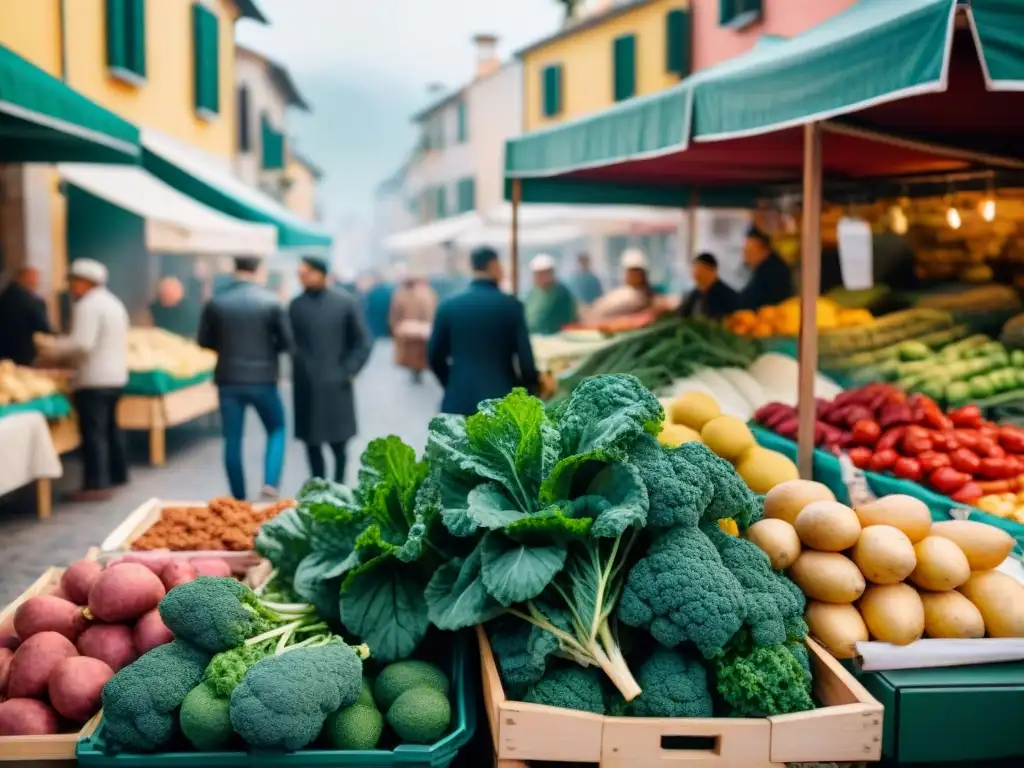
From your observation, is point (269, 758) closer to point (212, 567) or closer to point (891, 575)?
point (212, 567)

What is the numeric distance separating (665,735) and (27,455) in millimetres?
6128

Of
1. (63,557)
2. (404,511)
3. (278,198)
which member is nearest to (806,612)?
(404,511)

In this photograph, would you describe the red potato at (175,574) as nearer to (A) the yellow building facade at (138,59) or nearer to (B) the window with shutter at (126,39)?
(A) the yellow building facade at (138,59)

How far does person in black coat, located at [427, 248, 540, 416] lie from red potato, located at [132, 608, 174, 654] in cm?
362

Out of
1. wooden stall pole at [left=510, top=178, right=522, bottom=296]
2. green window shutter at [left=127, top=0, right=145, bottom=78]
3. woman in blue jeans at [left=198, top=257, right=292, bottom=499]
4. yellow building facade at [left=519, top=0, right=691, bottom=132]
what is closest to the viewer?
woman in blue jeans at [left=198, top=257, right=292, bottom=499]

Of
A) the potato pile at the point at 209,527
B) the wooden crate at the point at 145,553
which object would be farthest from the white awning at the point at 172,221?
the potato pile at the point at 209,527

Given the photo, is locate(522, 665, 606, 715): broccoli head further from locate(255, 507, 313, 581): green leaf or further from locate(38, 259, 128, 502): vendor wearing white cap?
locate(38, 259, 128, 502): vendor wearing white cap

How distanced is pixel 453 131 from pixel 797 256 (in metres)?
31.4

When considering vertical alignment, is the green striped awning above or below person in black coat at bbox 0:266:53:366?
above

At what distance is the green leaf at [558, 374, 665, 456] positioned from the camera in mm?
2898

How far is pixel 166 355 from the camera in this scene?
35.1ft

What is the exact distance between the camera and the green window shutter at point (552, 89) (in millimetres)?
25739

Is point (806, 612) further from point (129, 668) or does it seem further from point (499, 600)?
point (129, 668)

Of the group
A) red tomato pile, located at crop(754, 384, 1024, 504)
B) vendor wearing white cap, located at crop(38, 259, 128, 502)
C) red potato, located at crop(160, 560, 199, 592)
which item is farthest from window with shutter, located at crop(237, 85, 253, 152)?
red potato, located at crop(160, 560, 199, 592)
